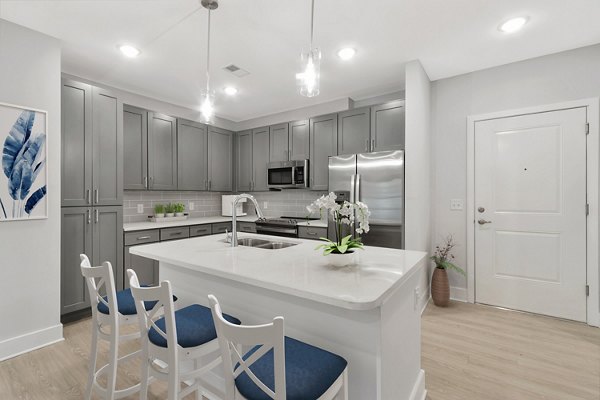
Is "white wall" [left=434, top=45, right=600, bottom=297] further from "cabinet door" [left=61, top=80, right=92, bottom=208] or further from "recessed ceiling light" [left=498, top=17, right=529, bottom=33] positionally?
"cabinet door" [left=61, top=80, right=92, bottom=208]

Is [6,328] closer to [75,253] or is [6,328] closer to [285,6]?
[75,253]

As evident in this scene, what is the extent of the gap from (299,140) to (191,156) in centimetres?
163

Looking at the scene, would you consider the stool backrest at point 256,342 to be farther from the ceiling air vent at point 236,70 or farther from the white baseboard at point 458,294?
the white baseboard at point 458,294

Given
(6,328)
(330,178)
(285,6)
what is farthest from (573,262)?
(6,328)

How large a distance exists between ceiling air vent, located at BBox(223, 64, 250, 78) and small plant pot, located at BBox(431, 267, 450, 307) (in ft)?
10.3

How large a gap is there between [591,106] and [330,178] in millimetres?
2637

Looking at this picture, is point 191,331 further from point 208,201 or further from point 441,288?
point 208,201

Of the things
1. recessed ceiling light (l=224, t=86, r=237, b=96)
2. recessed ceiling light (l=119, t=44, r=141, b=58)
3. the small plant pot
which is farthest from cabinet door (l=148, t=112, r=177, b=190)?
the small plant pot

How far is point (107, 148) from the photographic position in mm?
3074

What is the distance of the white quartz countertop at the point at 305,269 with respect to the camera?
1143 millimetres

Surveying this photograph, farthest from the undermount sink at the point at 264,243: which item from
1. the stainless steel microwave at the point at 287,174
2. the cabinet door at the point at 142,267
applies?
the stainless steel microwave at the point at 287,174

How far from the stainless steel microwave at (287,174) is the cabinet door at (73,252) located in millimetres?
2355

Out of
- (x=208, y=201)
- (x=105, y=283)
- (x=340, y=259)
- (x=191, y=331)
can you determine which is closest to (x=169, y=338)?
(x=191, y=331)

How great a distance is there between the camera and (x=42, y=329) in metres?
2.46
